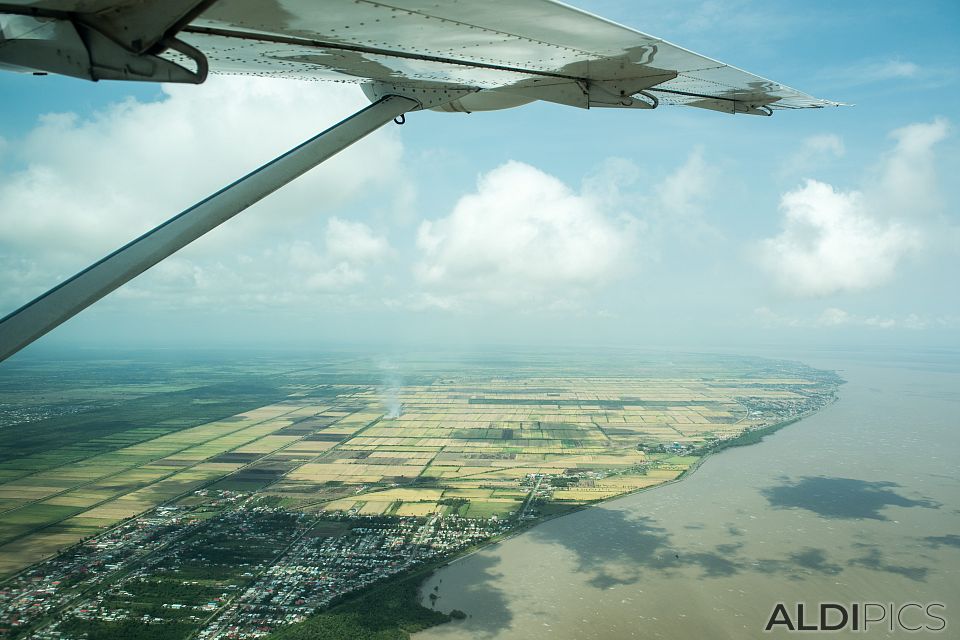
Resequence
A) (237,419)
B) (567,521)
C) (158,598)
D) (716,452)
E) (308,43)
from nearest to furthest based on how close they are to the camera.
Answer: (308,43) < (158,598) < (567,521) < (716,452) < (237,419)

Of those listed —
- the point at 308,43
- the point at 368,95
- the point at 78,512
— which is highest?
the point at 368,95

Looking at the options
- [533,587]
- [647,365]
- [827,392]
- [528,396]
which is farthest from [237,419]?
[647,365]

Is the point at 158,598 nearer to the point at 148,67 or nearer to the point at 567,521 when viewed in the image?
the point at 567,521

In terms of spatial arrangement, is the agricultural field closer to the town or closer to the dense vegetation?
the town

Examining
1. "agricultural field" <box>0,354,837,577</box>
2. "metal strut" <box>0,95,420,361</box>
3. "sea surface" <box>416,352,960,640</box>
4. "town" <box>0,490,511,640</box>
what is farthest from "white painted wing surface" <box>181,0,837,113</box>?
"agricultural field" <box>0,354,837,577</box>

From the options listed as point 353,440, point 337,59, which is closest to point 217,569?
point 337,59

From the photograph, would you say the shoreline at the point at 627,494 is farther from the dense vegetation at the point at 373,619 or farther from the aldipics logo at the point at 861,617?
the aldipics logo at the point at 861,617

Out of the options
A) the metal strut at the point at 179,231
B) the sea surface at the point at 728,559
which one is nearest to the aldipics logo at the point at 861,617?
the sea surface at the point at 728,559
